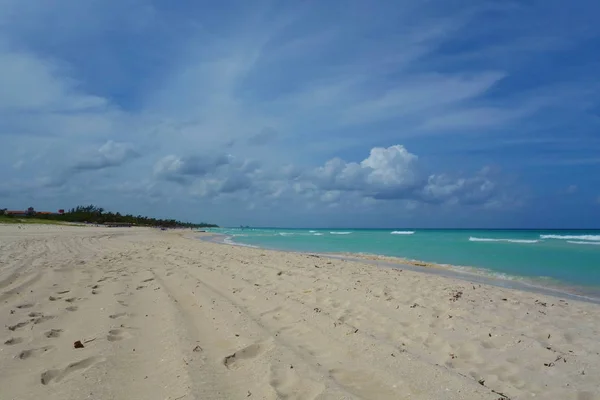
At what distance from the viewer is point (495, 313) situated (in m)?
6.75

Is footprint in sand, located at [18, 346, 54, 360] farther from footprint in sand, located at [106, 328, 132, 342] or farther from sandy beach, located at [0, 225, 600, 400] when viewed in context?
footprint in sand, located at [106, 328, 132, 342]

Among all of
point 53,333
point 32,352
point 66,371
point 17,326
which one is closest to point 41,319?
point 17,326

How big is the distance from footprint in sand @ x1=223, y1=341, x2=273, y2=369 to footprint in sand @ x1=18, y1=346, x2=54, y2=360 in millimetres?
1821

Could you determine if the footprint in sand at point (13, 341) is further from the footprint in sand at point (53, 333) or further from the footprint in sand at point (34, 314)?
the footprint in sand at point (34, 314)

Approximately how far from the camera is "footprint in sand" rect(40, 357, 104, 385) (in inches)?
123

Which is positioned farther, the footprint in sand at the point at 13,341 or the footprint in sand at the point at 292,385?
the footprint in sand at the point at 13,341

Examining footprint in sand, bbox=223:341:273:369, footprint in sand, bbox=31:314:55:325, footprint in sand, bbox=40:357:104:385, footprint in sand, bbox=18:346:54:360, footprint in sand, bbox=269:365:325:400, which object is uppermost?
footprint in sand, bbox=31:314:55:325

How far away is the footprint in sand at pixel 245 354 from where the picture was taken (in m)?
3.60

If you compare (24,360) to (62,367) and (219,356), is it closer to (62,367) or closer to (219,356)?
(62,367)

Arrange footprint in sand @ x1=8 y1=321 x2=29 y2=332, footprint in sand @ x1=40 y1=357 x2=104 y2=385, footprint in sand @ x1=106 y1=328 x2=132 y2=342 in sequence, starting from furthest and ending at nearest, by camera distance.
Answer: footprint in sand @ x1=8 y1=321 x2=29 y2=332 < footprint in sand @ x1=106 y1=328 x2=132 y2=342 < footprint in sand @ x1=40 y1=357 x2=104 y2=385

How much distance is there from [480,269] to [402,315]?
1044cm

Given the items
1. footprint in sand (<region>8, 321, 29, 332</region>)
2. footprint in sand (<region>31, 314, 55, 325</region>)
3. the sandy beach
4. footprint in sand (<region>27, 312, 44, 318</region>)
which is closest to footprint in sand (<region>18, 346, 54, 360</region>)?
the sandy beach

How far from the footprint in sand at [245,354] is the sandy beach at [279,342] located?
0.4 inches

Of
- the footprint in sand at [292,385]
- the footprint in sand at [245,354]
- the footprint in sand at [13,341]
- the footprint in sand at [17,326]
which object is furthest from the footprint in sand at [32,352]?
the footprint in sand at [292,385]
